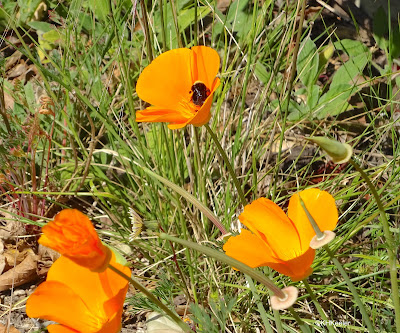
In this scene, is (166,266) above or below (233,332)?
above

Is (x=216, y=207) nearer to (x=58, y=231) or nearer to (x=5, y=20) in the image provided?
(x=58, y=231)

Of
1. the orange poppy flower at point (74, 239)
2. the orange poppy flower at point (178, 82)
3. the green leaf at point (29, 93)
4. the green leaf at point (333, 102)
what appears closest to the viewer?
the orange poppy flower at point (74, 239)

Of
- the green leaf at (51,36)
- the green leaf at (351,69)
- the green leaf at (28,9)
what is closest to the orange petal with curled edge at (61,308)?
the green leaf at (351,69)

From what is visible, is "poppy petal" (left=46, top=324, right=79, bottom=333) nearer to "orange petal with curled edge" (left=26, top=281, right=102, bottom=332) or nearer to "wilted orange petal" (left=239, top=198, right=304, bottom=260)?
"orange petal with curled edge" (left=26, top=281, right=102, bottom=332)

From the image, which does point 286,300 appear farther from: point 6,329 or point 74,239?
point 6,329

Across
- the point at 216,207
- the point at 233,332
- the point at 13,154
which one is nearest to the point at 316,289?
the point at 233,332

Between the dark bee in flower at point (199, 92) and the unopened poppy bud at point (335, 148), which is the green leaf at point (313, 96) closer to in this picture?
the dark bee in flower at point (199, 92)
